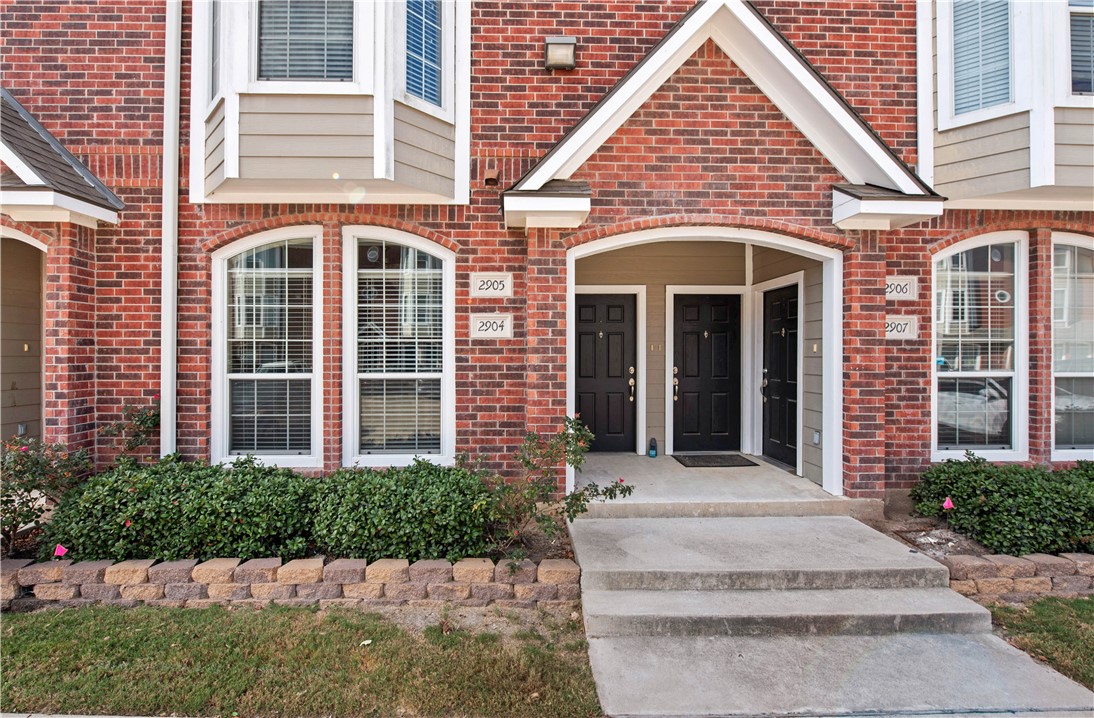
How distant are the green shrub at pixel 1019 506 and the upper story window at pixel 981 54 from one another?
11.8 ft

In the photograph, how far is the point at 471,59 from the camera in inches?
227

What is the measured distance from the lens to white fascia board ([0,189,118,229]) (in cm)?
487

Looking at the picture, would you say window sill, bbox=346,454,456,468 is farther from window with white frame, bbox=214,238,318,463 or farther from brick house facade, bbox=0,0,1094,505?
window with white frame, bbox=214,238,318,463

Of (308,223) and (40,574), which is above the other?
(308,223)

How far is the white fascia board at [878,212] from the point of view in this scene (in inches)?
203

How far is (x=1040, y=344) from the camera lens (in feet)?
20.0

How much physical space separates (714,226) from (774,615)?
359cm

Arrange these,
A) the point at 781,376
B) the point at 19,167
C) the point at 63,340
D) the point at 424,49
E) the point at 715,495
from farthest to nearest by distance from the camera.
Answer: the point at 781,376, the point at 715,495, the point at 424,49, the point at 63,340, the point at 19,167

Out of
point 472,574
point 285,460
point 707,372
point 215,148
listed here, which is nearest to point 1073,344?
point 707,372

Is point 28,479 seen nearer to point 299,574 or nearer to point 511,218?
point 299,574

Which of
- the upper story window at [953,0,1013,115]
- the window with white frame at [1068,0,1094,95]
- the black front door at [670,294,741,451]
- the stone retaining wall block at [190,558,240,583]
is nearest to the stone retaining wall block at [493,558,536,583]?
the stone retaining wall block at [190,558,240,583]

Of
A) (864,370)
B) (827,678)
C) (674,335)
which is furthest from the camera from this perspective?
(674,335)

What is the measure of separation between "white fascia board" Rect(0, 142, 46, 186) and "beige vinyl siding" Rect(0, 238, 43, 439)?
1.44 meters

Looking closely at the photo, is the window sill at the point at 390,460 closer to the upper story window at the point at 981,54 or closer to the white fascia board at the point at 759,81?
the white fascia board at the point at 759,81
